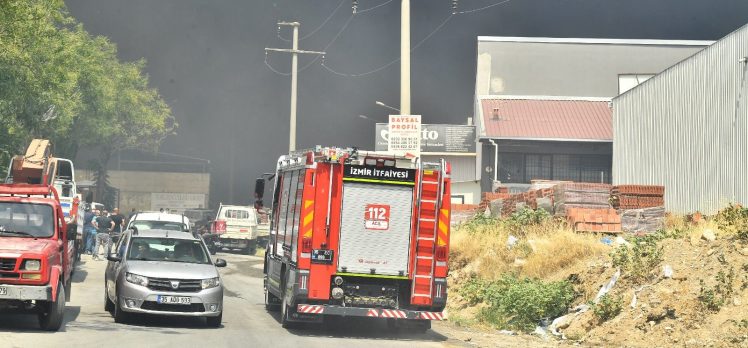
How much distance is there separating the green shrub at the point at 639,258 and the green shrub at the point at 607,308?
0.82 meters

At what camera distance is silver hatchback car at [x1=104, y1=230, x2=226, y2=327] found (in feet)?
57.2

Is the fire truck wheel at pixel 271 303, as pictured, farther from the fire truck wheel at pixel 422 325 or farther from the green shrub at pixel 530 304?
the green shrub at pixel 530 304

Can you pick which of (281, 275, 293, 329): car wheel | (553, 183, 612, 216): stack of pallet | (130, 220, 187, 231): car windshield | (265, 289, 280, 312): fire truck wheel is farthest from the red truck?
(553, 183, 612, 216): stack of pallet

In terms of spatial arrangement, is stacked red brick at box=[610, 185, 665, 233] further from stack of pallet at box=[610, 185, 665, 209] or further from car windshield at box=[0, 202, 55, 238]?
car windshield at box=[0, 202, 55, 238]

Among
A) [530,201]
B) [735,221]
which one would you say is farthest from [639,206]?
[735,221]

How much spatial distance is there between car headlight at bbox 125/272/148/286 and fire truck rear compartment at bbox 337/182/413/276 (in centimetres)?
320

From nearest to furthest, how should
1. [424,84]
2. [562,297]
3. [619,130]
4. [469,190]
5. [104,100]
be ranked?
1. [562,297]
2. [619,130]
3. [469,190]
4. [104,100]
5. [424,84]

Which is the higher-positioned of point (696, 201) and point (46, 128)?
point (46, 128)

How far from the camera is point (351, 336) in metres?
18.2

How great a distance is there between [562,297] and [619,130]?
71.5 ft

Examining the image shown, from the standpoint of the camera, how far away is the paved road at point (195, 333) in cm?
1527

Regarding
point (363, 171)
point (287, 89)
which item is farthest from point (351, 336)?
point (287, 89)

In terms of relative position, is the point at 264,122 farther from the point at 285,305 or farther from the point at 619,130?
the point at 285,305

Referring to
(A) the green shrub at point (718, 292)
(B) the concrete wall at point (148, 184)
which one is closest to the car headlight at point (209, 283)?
(A) the green shrub at point (718, 292)
